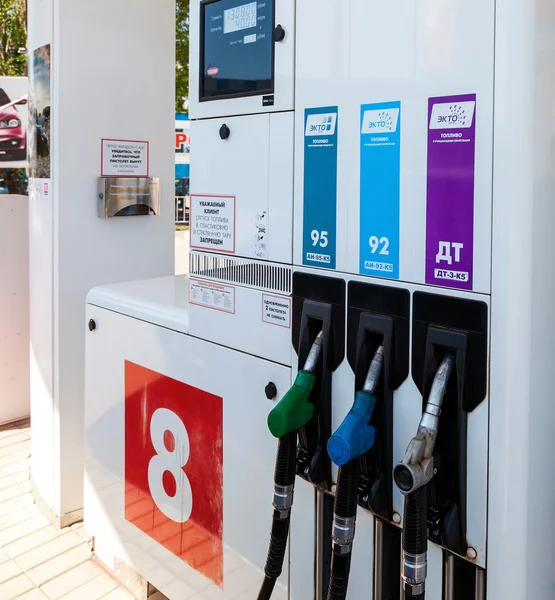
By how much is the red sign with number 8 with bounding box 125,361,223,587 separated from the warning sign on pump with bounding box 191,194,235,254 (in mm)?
451

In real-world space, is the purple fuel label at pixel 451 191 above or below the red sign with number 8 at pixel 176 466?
above

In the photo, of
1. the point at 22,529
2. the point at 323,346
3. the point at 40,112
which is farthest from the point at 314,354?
the point at 22,529

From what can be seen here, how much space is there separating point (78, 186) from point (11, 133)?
3313mm

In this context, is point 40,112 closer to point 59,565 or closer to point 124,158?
point 124,158

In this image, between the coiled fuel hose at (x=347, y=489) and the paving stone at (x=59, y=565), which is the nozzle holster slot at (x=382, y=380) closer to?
the coiled fuel hose at (x=347, y=489)

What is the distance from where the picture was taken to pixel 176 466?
7.64ft

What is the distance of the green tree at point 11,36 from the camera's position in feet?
36.1

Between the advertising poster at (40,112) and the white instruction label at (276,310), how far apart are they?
1.84 m

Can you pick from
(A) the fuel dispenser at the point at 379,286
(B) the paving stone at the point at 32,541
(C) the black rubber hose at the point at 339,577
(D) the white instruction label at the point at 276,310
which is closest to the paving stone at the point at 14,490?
(B) the paving stone at the point at 32,541

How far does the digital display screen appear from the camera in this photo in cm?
185

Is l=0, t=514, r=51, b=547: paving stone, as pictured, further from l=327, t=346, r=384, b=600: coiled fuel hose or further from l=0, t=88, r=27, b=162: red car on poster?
l=0, t=88, r=27, b=162: red car on poster

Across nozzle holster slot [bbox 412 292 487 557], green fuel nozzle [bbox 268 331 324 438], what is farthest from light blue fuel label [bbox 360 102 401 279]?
green fuel nozzle [bbox 268 331 324 438]

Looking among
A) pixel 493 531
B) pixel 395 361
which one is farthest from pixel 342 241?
pixel 493 531

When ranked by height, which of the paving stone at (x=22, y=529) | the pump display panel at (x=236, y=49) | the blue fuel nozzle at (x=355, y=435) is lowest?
the paving stone at (x=22, y=529)
